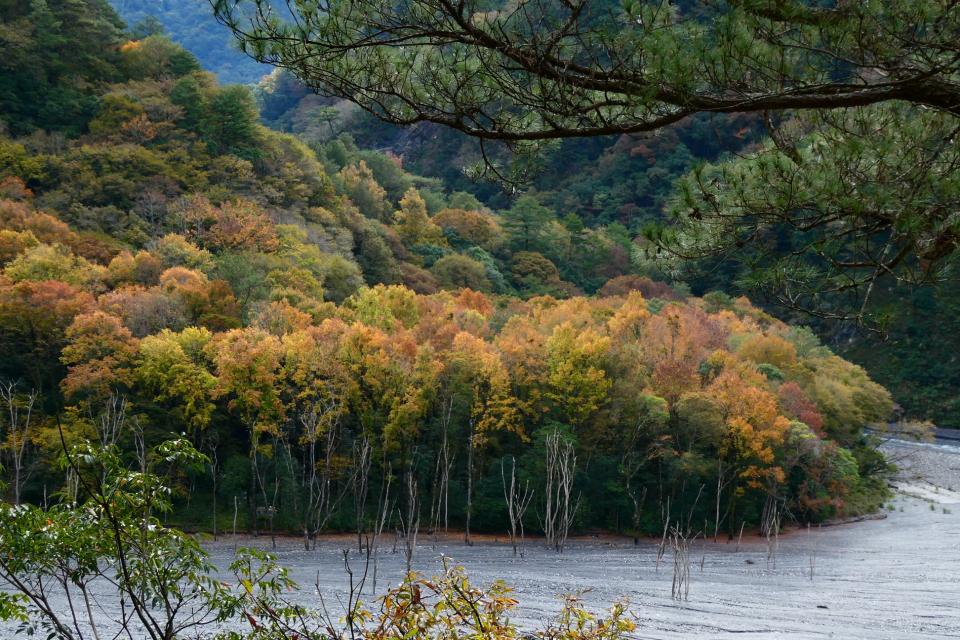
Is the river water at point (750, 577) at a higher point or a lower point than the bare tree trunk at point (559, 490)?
lower

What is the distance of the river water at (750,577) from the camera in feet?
62.4

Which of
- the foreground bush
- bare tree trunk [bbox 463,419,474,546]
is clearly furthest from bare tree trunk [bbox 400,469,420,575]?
the foreground bush

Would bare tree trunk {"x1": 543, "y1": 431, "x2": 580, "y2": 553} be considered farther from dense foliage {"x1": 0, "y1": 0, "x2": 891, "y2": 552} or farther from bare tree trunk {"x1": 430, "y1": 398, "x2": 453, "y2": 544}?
bare tree trunk {"x1": 430, "y1": 398, "x2": 453, "y2": 544}

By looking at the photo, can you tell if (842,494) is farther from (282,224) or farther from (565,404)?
(282,224)

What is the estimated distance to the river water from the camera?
1902 centimetres

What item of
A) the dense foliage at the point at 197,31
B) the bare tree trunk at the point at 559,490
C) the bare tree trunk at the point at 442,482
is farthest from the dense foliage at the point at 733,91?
the dense foliage at the point at 197,31

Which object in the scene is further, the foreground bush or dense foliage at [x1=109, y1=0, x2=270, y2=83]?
dense foliage at [x1=109, y1=0, x2=270, y2=83]

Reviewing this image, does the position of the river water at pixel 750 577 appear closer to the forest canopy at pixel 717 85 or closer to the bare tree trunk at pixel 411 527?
the bare tree trunk at pixel 411 527

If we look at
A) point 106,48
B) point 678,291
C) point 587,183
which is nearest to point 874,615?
point 678,291

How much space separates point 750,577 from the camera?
25156mm

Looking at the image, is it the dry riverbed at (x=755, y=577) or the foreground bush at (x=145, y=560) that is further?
the dry riverbed at (x=755, y=577)

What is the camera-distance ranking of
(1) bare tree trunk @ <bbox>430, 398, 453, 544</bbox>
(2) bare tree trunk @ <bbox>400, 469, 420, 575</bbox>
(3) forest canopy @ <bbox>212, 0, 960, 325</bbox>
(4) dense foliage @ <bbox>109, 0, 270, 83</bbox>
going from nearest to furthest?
(3) forest canopy @ <bbox>212, 0, 960, 325</bbox>
(2) bare tree trunk @ <bbox>400, 469, 420, 575</bbox>
(1) bare tree trunk @ <bbox>430, 398, 453, 544</bbox>
(4) dense foliage @ <bbox>109, 0, 270, 83</bbox>

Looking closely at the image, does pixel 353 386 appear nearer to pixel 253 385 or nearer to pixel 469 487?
pixel 253 385

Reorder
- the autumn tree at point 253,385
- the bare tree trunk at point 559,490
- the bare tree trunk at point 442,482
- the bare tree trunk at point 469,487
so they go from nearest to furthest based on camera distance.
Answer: the bare tree trunk at point 559,490 → the bare tree trunk at point 469,487 → the bare tree trunk at point 442,482 → the autumn tree at point 253,385
